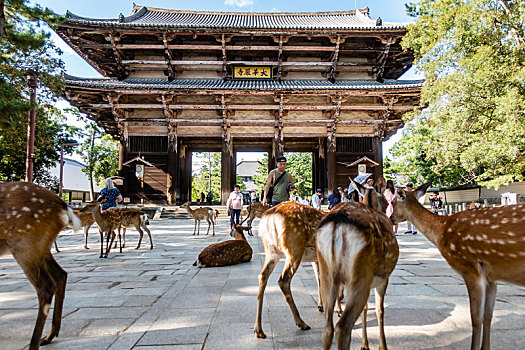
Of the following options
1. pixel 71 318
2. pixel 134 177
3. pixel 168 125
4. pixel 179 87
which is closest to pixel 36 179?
pixel 134 177

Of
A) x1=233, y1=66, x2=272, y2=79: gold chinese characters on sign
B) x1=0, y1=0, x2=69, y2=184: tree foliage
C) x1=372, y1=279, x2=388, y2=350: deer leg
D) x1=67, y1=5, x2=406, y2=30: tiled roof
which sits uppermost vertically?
x1=67, y1=5, x2=406, y2=30: tiled roof

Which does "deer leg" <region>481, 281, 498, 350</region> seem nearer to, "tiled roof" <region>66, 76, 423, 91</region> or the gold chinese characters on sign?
"tiled roof" <region>66, 76, 423, 91</region>

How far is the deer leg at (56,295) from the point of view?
269cm

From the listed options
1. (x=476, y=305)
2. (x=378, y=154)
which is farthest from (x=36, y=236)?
(x=378, y=154)

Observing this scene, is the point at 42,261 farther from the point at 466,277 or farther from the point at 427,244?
the point at 427,244

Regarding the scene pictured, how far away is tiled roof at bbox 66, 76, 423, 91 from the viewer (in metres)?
15.3

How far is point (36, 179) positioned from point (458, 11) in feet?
92.2

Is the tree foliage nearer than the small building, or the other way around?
the tree foliage

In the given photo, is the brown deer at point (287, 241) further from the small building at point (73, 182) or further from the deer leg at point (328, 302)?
the small building at point (73, 182)

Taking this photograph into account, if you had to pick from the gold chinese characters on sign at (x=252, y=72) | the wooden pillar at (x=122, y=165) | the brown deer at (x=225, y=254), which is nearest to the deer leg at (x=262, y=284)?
the brown deer at (x=225, y=254)

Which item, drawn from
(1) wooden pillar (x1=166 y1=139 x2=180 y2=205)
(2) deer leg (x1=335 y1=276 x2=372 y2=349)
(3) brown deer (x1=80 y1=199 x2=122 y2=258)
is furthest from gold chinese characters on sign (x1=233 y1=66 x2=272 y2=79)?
(2) deer leg (x1=335 y1=276 x2=372 y2=349)

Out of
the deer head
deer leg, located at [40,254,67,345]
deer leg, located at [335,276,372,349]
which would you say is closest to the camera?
deer leg, located at [335,276,372,349]

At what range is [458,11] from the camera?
10.5 m

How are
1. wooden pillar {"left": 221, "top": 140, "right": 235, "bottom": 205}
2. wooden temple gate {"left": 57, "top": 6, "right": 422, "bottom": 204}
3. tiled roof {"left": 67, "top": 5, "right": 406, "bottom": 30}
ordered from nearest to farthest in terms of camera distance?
wooden temple gate {"left": 57, "top": 6, "right": 422, "bottom": 204} → wooden pillar {"left": 221, "top": 140, "right": 235, "bottom": 205} → tiled roof {"left": 67, "top": 5, "right": 406, "bottom": 30}
